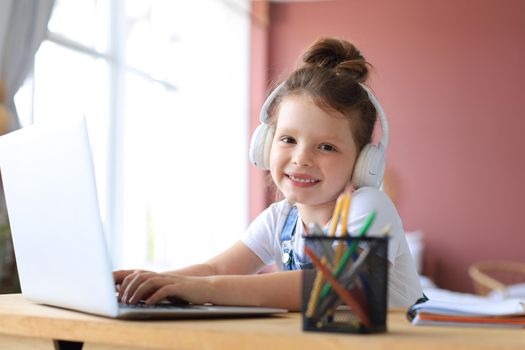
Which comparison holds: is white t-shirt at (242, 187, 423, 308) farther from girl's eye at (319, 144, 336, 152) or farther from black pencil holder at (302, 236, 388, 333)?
black pencil holder at (302, 236, 388, 333)

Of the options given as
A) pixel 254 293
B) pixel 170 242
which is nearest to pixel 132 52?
pixel 170 242

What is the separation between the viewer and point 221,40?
6.53 meters

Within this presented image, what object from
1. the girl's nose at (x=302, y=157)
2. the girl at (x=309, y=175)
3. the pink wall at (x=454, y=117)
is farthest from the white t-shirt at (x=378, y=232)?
the pink wall at (x=454, y=117)

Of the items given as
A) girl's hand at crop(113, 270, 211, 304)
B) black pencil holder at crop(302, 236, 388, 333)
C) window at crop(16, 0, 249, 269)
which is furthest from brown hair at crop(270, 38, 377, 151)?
window at crop(16, 0, 249, 269)

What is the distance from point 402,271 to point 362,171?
20 cm

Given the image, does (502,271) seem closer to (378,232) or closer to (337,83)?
(337,83)

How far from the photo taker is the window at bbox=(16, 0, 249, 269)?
4.61m

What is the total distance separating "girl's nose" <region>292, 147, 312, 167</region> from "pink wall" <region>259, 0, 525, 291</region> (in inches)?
195

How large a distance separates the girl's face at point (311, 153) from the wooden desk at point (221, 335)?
0.38 metres

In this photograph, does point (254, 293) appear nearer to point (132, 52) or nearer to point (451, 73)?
point (132, 52)

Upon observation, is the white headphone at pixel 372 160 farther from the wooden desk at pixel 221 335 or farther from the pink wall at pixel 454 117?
the pink wall at pixel 454 117

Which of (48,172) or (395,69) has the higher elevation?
(395,69)

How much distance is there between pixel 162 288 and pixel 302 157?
16.5 inches

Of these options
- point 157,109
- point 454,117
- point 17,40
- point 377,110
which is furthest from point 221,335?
point 454,117
